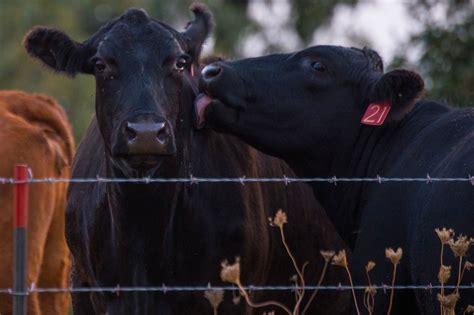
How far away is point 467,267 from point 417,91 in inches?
55.3

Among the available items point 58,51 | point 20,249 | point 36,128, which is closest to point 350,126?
point 58,51

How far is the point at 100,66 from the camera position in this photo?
783 cm

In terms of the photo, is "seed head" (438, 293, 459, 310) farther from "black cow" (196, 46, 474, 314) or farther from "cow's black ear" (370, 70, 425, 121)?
"cow's black ear" (370, 70, 425, 121)

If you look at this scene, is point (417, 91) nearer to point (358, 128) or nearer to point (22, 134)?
point (358, 128)

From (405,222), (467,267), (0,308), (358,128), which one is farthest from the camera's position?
(0,308)

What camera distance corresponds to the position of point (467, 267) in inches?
271

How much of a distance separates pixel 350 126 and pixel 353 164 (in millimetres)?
262

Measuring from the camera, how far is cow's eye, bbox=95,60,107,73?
781 cm

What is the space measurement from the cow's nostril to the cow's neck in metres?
0.70

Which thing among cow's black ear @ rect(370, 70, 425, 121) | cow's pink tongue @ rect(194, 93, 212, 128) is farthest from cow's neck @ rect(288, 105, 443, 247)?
cow's pink tongue @ rect(194, 93, 212, 128)

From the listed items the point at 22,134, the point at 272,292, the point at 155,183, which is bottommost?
the point at 272,292

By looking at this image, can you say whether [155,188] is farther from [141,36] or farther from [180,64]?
[141,36]

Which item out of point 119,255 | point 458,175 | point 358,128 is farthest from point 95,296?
point 458,175

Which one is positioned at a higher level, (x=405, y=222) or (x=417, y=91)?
(x=417, y=91)
